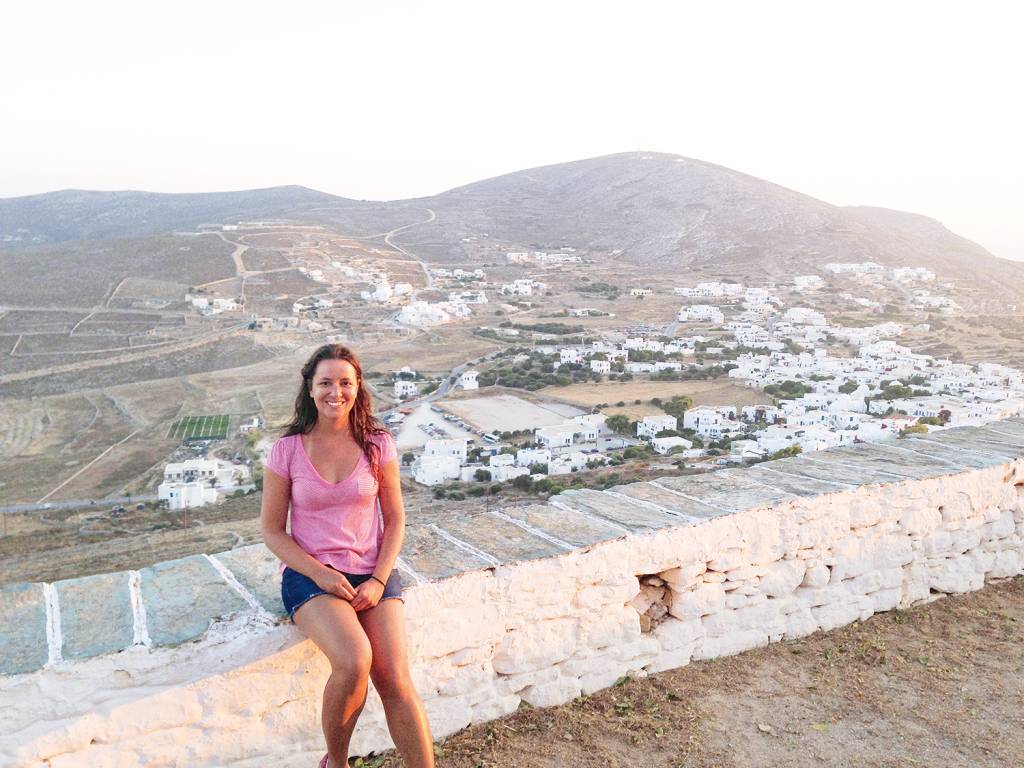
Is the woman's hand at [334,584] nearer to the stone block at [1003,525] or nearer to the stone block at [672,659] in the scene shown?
the stone block at [672,659]

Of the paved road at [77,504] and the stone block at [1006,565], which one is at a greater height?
the stone block at [1006,565]

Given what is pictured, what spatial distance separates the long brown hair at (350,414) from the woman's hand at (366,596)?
310 mm

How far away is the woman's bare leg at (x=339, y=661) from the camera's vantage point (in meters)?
1.95

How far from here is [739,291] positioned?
183ft

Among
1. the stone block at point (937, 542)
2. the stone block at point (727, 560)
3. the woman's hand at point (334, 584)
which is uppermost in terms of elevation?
the woman's hand at point (334, 584)

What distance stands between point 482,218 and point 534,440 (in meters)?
58.0

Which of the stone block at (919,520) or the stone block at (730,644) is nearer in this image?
the stone block at (730,644)

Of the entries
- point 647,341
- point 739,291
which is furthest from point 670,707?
point 739,291

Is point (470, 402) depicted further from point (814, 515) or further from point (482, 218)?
point (482, 218)

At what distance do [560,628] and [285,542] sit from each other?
930mm

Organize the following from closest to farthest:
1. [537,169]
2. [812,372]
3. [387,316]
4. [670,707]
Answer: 1. [670,707]
2. [812,372]
3. [387,316]
4. [537,169]

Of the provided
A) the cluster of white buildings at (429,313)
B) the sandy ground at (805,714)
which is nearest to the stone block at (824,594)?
the sandy ground at (805,714)

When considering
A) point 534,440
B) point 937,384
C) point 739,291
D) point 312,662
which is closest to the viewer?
point 312,662

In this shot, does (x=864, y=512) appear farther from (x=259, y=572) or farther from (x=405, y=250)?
(x=405, y=250)
